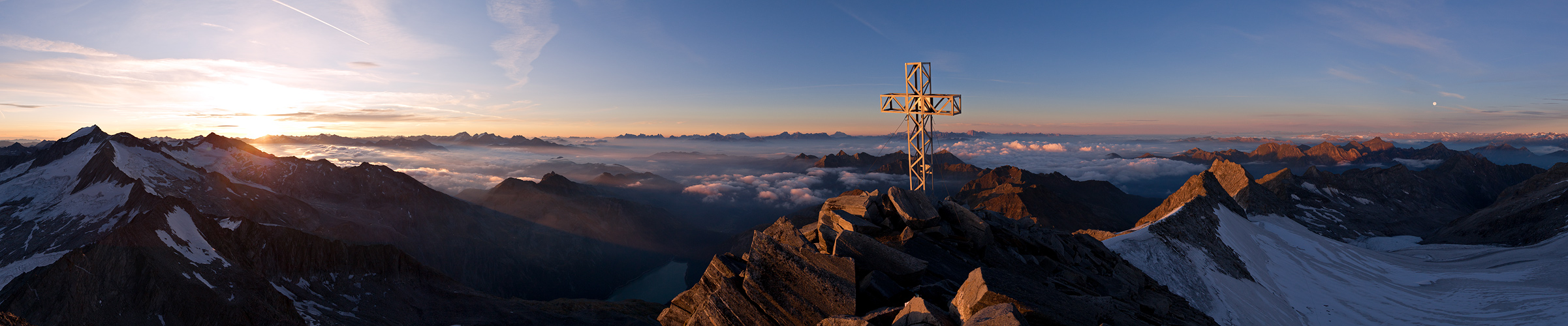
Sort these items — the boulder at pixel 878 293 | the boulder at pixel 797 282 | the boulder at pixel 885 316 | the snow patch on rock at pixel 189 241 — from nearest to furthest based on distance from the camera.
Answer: the boulder at pixel 885 316
the boulder at pixel 797 282
the boulder at pixel 878 293
the snow patch on rock at pixel 189 241

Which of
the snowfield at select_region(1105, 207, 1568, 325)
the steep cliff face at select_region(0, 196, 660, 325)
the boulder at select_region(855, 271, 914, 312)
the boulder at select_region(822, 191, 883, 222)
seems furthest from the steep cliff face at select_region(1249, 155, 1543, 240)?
the steep cliff face at select_region(0, 196, 660, 325)

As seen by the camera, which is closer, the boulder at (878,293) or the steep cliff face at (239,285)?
the boulder at (878,293)

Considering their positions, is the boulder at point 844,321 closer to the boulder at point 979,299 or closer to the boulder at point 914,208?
the boulder at point 979,299

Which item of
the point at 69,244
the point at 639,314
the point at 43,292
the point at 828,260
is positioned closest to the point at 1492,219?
the point at 828,260

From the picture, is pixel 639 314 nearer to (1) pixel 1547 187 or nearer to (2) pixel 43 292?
(2) pixel 43 292

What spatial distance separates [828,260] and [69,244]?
553 ft

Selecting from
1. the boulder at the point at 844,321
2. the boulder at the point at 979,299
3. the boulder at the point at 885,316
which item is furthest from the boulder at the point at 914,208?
the boulder at the point at 844,321

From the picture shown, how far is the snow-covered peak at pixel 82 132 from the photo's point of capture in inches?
6624

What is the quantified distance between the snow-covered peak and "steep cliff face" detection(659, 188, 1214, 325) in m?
269

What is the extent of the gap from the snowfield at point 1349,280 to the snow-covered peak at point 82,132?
282 metres

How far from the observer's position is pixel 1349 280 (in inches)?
2335

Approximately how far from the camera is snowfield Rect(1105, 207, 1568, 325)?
38406 millimetres

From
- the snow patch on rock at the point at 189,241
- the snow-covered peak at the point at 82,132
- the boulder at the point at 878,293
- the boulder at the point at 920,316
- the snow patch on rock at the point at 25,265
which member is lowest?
the snow patch on rock at the point at 25,265

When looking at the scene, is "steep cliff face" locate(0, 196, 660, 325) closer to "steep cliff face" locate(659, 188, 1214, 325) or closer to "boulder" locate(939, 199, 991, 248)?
"boulder" locate(939, 199, 991, 248)
